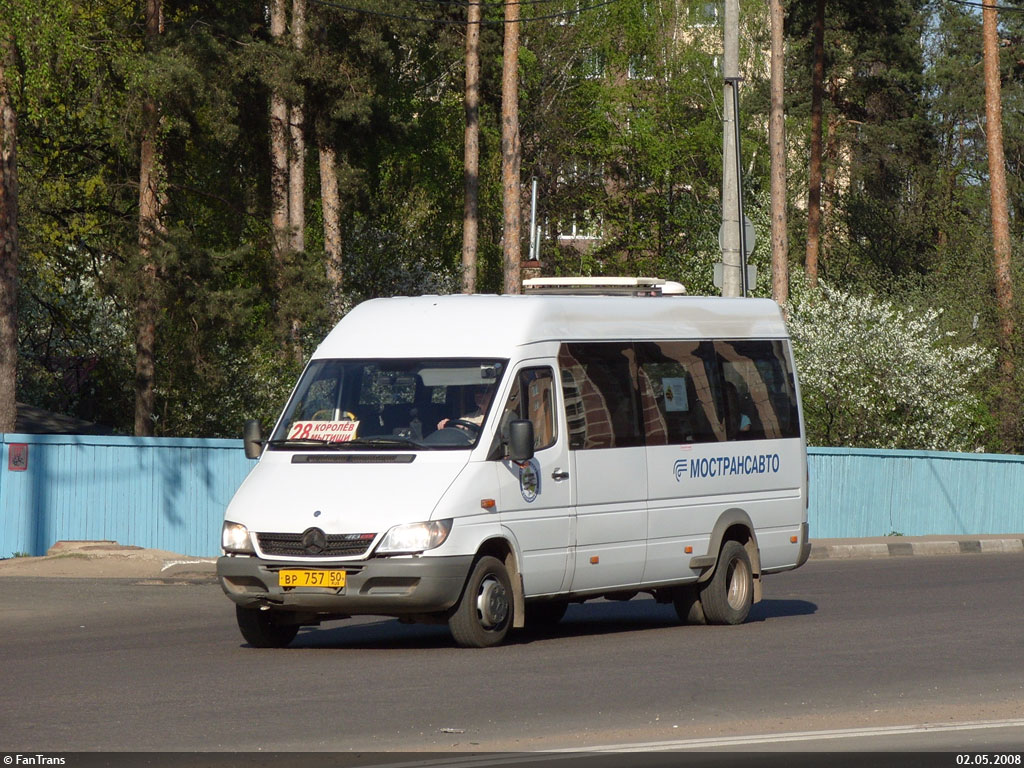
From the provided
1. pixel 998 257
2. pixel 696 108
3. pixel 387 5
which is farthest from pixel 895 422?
pixel 696 108

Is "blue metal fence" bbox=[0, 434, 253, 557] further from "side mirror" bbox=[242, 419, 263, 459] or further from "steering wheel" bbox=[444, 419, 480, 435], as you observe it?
"steering wheel" bbox=[444, 419, 480, 435]

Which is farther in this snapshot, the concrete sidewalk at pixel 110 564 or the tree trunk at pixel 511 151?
the tree trunk at pixel 511 151

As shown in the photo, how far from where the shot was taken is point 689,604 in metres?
14.3

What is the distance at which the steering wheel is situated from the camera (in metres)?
12.0

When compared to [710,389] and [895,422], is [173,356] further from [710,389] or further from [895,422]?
[710,389]

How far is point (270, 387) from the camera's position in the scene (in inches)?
1262

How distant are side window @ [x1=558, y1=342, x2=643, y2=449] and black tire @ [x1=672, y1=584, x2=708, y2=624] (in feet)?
5.30

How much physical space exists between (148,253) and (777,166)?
14.9 meters

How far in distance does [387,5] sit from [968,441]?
53.1 feet

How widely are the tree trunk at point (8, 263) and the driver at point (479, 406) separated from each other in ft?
45.7

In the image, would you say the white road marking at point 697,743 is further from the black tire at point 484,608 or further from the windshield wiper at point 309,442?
the windshield wiper at point 309,442

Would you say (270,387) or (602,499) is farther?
(270,387)

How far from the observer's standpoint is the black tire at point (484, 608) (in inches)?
460

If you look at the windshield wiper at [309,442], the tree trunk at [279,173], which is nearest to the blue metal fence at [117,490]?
the windshield wiper at [309,442]
